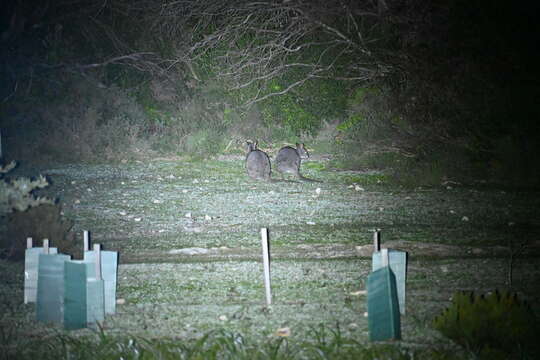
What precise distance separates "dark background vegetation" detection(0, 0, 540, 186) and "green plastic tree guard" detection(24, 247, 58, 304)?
29.4 feet

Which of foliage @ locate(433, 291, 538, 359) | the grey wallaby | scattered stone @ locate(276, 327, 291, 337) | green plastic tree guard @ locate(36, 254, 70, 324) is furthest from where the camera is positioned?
the grey wallaby

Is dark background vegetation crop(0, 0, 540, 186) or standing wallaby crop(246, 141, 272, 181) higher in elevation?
dark background vegetation crop(0, 0, 540, 186)

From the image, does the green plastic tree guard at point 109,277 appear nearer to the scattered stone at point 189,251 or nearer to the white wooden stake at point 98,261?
the white wooden stake at point 98,261

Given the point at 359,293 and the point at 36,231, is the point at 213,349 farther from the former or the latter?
the point at 36,231

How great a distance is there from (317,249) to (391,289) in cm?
329

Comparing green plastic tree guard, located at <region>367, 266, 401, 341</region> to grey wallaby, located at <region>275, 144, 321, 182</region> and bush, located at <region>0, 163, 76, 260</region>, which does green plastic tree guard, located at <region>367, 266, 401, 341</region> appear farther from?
grey wallaby, located at <region>275, 144, 321, 182</region>

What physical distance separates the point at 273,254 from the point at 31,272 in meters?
3.22

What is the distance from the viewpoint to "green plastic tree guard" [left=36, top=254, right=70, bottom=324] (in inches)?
208

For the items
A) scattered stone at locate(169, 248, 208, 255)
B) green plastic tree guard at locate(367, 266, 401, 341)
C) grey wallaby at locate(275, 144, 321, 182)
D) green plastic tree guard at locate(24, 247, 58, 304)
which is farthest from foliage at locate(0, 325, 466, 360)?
grey wallaby at locate(275, 144, 321, 182)

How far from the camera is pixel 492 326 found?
4.84 metres

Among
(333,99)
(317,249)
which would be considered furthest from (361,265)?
(333,99)

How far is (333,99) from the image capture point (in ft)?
53.1

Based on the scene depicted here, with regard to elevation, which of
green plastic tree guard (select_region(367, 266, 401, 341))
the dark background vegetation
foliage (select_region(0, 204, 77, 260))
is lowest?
green plastic tree guard (select_region(367, 266, 401, 341))

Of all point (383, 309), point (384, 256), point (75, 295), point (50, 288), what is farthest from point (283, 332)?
point (50, 288)
